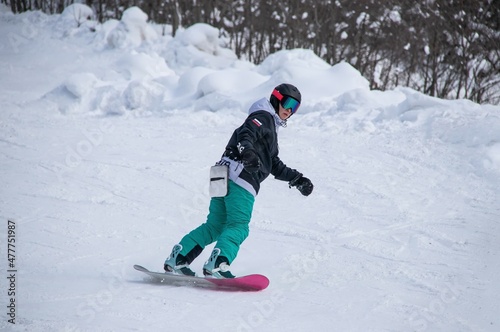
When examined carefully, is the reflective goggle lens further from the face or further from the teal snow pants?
the teal snow pants

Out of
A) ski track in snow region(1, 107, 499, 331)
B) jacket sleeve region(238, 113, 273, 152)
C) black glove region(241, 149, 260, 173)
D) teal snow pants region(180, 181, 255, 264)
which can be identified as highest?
jacket sleeve region(238, 113, 273, 152)

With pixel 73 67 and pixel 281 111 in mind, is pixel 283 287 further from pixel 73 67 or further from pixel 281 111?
pixel 73 67

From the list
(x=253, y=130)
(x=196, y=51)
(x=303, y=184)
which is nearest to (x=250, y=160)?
(x=253, y=130)

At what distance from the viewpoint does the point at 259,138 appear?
12.0ft

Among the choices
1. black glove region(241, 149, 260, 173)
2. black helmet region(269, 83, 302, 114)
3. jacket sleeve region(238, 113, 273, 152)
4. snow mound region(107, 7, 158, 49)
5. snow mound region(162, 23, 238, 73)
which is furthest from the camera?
snow mound region(107, 7, 158, 49)

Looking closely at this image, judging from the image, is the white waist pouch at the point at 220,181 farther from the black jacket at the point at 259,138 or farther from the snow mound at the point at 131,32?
the snow mound at the point at 131,32

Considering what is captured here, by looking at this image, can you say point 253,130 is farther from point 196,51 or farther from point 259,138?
point 196,51

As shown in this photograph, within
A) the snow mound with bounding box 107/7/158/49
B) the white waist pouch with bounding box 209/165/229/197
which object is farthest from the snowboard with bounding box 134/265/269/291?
the snow mound with bounding box 107/7/158/49

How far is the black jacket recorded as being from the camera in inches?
141

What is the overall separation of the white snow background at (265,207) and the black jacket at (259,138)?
79cm

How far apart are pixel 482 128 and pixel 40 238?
602cm

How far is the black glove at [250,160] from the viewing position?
11.2 ft

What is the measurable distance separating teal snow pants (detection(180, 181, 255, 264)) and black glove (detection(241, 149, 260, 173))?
28 centimetres

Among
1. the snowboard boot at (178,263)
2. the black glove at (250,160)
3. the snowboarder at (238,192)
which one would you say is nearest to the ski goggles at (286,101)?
the snowboarder at (238,192)
